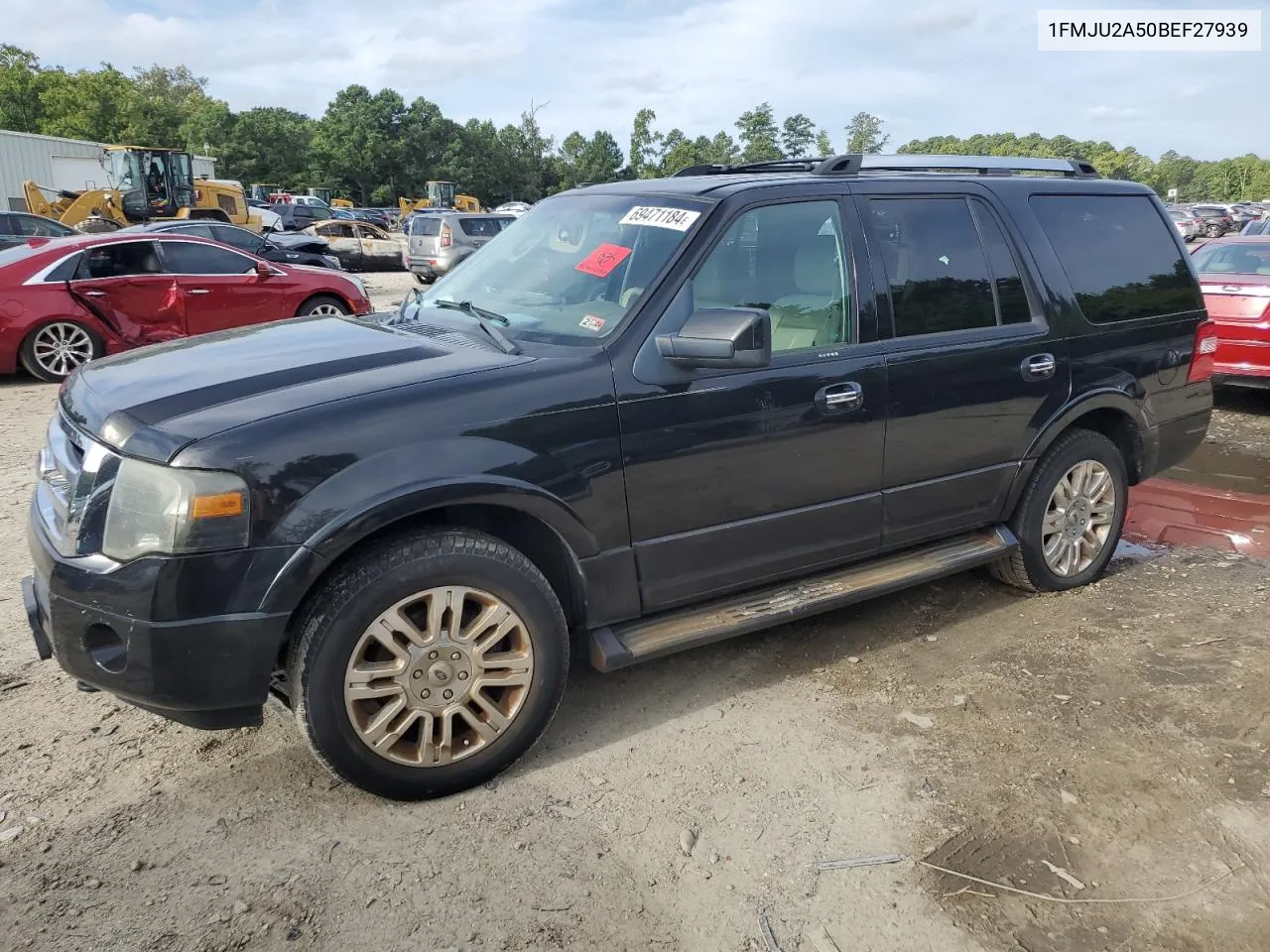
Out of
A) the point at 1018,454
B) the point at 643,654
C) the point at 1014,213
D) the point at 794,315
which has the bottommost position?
the point at 643,654

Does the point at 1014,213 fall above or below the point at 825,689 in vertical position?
above

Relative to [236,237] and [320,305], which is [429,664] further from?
[236,237]

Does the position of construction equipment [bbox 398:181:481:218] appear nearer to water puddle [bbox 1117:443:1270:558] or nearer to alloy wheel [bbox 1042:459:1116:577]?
water puddle [bbox 1117:443:1270:558]

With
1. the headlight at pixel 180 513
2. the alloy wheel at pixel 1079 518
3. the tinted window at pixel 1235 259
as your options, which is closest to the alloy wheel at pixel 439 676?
the headlight at pixel 180 513

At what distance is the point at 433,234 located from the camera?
71.6 ft

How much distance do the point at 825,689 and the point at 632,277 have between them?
1772 mm

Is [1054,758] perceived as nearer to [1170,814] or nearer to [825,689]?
[1170,814]

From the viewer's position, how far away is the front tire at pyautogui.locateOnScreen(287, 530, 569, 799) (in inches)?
107

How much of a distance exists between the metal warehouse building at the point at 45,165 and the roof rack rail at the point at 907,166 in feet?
124

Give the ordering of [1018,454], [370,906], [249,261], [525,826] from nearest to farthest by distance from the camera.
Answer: [370,906] < [525,826] < [1018,454] < [249,261]

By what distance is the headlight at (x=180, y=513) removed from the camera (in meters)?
2.50

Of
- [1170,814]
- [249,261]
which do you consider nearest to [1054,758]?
[1170,814]

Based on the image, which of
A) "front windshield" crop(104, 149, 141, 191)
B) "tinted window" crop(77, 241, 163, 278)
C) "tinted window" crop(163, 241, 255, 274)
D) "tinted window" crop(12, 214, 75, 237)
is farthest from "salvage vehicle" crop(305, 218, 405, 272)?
"tinted window" crop(77, 241, 163, 278)

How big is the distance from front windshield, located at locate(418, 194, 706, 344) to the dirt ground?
57.7 inches
